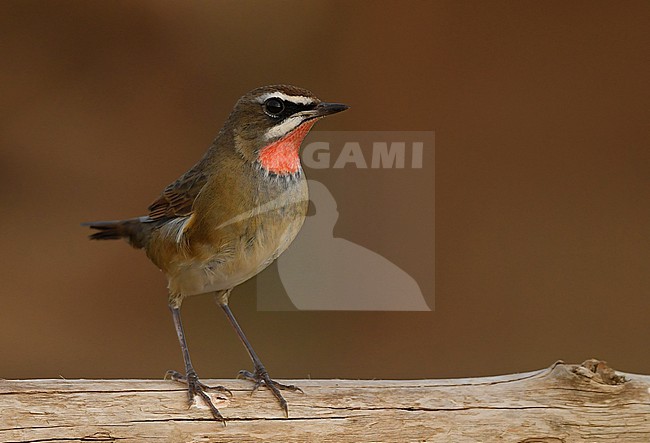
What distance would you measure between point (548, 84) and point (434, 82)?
65 cm

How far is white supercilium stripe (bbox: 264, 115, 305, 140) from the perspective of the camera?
3020 millimetres

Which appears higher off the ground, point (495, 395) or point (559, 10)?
point (559, 10)

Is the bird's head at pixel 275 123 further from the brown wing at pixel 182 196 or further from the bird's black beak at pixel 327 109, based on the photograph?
the brown wing at pixel 182 196

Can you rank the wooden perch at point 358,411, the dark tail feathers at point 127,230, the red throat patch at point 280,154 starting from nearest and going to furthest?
the wooden perch at point 358,411 → the red throat patch at point 280,154 → the dark tail feathers at point 127,230

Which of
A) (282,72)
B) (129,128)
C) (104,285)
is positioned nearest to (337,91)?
(282,72)

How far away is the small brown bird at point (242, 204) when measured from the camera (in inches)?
119

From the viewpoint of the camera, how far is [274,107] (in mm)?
3066

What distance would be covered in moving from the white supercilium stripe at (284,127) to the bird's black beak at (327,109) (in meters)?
0.05

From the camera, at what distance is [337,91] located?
4.92 meters

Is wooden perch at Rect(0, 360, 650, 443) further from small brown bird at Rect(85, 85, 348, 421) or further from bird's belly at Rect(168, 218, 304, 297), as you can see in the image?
bird's belly at Rect(168, 218, 304, 297)

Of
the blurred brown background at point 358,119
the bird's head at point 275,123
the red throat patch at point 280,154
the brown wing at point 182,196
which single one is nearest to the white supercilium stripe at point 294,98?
the bird's head at point 275,123

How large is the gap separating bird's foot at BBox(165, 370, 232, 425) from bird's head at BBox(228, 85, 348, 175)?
743 millimetres

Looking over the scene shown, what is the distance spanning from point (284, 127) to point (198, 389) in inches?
35.6

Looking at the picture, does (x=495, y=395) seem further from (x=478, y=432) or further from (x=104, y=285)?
(x=104, y=285)
